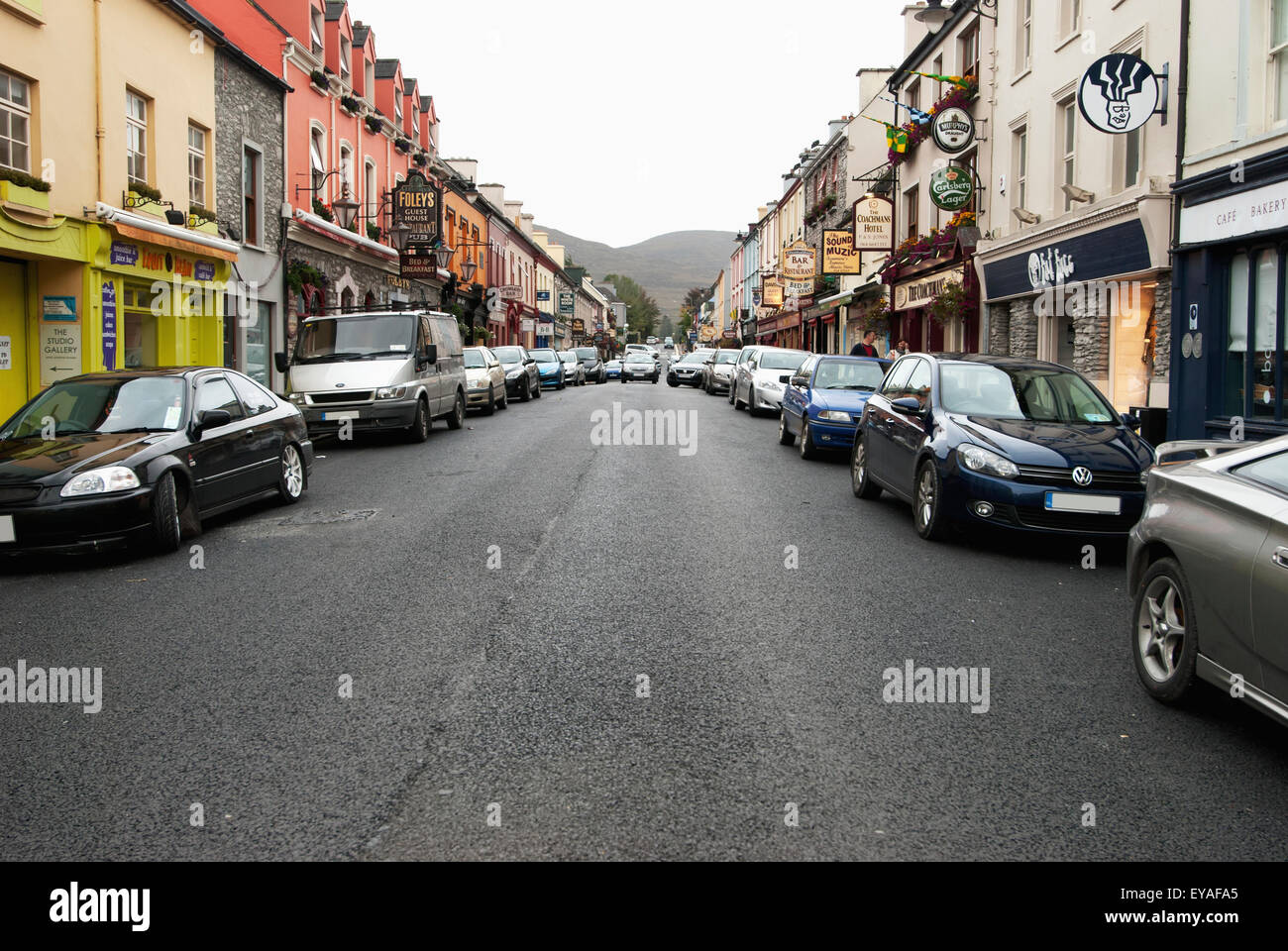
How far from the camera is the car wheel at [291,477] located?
1058cm

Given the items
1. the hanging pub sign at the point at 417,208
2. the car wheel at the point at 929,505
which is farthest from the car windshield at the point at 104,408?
the hanging pub sign at the point at 417,208

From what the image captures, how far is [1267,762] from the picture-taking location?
4.04 metres

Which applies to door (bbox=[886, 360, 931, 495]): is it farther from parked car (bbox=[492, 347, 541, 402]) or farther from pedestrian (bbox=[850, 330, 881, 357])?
parked car (bbox=[492, 347, 541, 402])

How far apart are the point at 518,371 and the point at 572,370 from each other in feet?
39.9

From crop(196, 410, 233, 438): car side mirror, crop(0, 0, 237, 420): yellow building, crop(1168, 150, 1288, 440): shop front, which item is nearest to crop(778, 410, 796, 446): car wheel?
crop(1168, 150, 1288, 440): shop front

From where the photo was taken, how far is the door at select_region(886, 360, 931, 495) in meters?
9.38

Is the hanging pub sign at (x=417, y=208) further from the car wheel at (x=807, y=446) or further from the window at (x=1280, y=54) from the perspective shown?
the window at (x=1280, y=54)

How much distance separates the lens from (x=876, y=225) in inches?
1188

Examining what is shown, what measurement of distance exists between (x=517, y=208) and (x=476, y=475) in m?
56.9

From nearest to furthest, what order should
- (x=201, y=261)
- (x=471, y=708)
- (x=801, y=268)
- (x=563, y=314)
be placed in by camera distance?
(x=471, y=708)
(x=201, y=261)
(x=801, y=268)
(x=563, y=314)

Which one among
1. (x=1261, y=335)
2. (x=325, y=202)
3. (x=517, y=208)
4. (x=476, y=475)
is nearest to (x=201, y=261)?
(x=325, y=202)

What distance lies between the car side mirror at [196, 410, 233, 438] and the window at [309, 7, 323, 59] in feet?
64.9

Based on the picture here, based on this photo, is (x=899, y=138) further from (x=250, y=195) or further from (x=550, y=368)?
(x=250, y=195)
